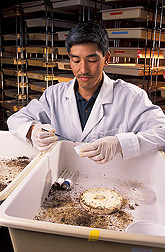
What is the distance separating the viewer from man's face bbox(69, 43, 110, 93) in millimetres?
1287

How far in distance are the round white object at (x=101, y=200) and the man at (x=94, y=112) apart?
0.46 ft

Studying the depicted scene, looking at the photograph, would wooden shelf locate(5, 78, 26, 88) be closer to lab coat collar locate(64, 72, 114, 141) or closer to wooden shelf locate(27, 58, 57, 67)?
wooden shelf locate(27, 58, 57, 67)

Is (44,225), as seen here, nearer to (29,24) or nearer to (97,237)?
(97,237)

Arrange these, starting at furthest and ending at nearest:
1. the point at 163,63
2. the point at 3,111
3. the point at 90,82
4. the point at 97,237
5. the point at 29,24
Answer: the point at 3,111
the point at 29,24
the point at 163,63
the point at 90,82
the point at 97,237

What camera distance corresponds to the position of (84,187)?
114 centimetres

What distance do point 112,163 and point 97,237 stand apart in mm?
638

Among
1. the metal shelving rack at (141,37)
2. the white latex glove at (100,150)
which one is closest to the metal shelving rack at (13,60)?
the metal shelving rack at (141,37)

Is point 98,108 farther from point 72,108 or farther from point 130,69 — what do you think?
point 130,69

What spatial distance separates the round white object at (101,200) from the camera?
958 mm

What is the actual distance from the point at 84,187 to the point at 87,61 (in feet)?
2.07

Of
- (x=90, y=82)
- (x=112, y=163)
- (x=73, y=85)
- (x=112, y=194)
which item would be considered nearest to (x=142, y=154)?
(x=112, y=163)

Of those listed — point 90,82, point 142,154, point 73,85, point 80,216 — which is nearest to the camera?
→ point 80,216

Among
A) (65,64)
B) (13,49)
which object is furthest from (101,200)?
(13,49)

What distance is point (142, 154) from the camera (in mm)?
1247
